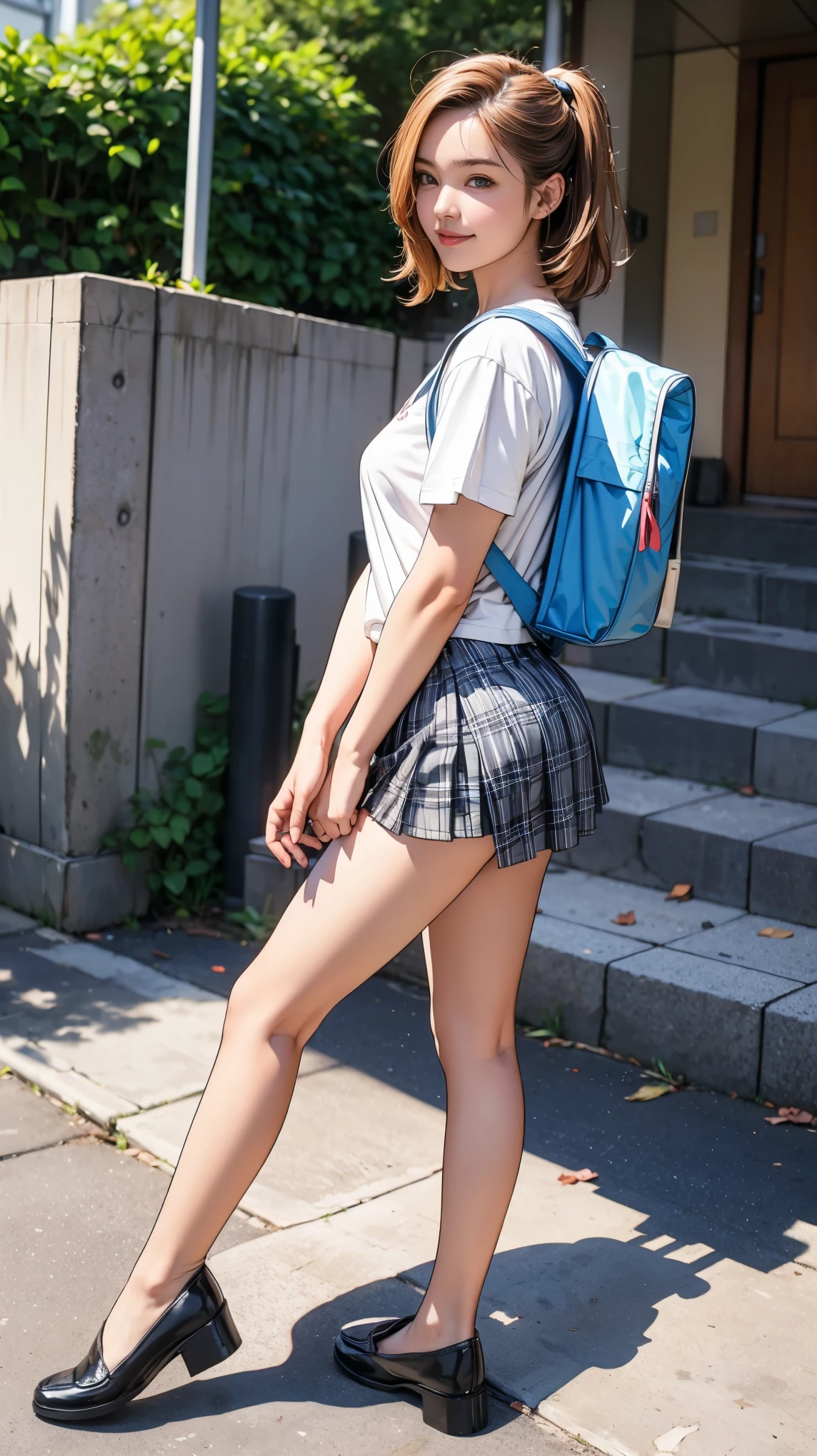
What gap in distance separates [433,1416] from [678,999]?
4.89ft

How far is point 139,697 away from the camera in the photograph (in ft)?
14.9

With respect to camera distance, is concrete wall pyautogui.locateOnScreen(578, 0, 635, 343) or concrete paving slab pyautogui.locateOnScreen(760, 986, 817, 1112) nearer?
concrete paving slab pyautogui.locateOnScreen(760, 986, 817, 1112)

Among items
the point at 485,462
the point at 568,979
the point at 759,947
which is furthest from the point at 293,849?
the point at 759,947

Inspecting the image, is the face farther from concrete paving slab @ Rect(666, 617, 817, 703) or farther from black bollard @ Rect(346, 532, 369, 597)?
concrete paving slab @ Rect(666, 617, 817, 703)

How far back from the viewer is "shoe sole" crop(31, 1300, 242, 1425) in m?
2.09

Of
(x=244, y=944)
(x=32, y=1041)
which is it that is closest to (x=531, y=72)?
(x=32, y=1041)

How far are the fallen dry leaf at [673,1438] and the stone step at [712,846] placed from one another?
1.98m

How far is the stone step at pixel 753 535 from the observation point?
6.04m

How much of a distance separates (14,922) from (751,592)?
10.4 feet

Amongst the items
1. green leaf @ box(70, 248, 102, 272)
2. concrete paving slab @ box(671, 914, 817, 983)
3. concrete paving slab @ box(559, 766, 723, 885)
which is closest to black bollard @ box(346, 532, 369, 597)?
concrete paving slab @ box(559, 766, 723, 885)

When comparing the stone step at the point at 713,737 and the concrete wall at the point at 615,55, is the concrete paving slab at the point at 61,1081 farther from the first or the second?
the concrete wall at the point at 615,55

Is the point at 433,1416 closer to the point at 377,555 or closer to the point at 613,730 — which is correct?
the point at 377,555

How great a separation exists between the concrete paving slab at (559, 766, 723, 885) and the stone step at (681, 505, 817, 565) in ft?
5.63

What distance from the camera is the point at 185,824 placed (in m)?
4.55
